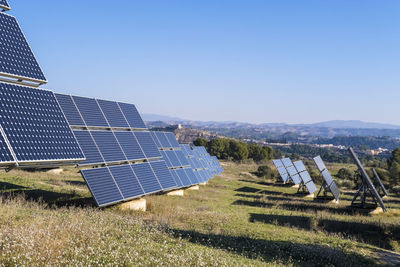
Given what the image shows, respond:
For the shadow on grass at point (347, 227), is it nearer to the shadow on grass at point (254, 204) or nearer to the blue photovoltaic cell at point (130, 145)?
the shadow on grass at point (254, 204)

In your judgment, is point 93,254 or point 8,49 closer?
point 93,254

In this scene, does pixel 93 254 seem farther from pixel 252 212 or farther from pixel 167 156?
pixel 167 156

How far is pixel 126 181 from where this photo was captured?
53.8 ft

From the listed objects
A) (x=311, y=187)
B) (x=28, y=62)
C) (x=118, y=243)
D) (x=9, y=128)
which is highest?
(x=28, y=62)

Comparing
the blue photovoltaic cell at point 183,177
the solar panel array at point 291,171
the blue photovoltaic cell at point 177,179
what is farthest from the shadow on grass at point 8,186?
the solar panel array at point 291,171

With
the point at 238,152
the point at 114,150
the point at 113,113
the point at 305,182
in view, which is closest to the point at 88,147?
the point at 114,150

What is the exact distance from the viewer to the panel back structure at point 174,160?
27.1 meters

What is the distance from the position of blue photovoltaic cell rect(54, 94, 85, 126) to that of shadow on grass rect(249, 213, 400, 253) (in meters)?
11.3

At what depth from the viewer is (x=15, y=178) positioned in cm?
2088

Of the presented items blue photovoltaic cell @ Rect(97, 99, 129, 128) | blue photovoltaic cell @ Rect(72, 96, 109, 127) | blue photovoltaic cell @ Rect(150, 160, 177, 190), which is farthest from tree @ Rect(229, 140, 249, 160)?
blue photovoltaic cell @ Rect(72, 96, 109, 127)

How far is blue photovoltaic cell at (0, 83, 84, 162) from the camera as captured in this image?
979 centimetres

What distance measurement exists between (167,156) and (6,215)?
1873cm

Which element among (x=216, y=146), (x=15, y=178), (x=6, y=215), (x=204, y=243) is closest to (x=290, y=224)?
(x=204, y=243)

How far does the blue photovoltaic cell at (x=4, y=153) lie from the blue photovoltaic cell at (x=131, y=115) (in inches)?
455
